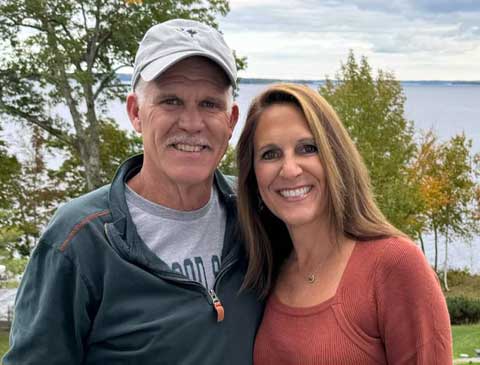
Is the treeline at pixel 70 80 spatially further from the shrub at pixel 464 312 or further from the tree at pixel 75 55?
the shrub at pixel 464 312

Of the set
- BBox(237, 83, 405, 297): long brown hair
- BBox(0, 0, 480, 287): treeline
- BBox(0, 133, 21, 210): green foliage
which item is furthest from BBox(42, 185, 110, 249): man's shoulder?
BBox(0, 133, 21, 210): green foliage

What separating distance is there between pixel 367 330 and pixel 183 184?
45.1 inches

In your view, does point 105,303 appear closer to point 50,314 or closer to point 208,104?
point 50,314

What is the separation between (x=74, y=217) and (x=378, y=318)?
1485mm

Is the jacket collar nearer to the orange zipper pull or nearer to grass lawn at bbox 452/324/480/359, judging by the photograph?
the orange zipper pull

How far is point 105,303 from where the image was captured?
114 inches

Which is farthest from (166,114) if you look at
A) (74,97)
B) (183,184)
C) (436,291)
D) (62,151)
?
(62,151)

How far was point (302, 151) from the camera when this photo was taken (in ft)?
10.7

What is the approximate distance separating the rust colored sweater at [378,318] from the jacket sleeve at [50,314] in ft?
3.36

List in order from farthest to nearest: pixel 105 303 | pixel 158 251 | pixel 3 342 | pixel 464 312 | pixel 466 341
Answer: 1. pixel 464 312
2. pixel 466 341
3. pixel 3 342
4. pixel 158 251
5. pixel 105 303

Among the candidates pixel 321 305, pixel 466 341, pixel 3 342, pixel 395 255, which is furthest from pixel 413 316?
pixel 3 342

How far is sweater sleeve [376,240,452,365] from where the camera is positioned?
2.88 m

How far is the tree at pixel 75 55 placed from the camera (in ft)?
81.7

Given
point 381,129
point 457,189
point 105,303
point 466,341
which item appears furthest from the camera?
point 457,189
